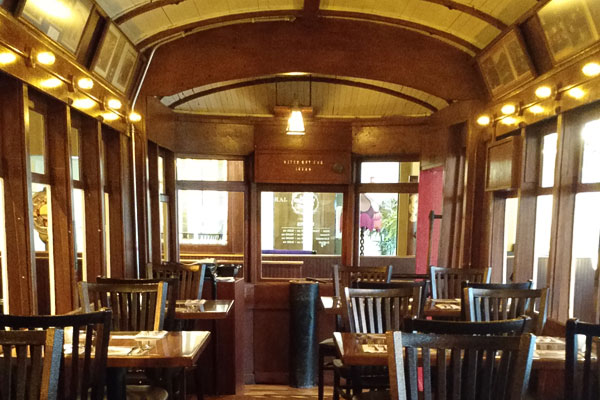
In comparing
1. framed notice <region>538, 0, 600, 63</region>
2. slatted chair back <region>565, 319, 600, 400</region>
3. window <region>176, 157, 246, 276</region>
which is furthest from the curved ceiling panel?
slatted chair back <region>565, 319, 600, 400</region>

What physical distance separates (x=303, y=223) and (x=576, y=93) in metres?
4.56

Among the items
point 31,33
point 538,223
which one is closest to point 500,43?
point 538,223

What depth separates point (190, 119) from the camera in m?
5.69

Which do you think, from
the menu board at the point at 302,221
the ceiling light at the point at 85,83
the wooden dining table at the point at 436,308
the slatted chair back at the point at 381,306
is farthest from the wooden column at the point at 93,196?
the menu board at the point at 302,221

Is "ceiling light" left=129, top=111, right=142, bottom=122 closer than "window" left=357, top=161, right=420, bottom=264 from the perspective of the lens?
Yes

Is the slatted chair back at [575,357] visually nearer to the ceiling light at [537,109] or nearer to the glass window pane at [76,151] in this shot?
the ceiling light at [537,109]

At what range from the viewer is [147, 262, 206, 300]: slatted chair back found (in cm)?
409

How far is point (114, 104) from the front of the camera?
3.95 m

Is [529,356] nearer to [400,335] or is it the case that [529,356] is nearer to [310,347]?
[400,335]

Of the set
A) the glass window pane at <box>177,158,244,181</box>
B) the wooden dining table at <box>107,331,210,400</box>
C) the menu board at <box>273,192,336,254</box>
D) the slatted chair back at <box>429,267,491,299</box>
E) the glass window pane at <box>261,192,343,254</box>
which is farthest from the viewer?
the menu board at <box>273,192,336,254</box>

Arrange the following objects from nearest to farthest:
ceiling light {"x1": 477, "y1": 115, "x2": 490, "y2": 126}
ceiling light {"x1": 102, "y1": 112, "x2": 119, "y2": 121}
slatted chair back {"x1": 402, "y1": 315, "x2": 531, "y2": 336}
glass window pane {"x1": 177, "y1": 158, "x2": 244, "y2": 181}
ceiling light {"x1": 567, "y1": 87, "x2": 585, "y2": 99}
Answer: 1. slatted chair back {"x1": 402, "y1": 315, "x2": 531, "y2": 336}
2. ceiling light {"x1": 567, "y1": 87, "x2": 585, "y2": 99}
3. ceiling light {"x1": 102, "y1": 112, "x2": 119, "y2": 121}
4. ceiling light {"x1": 477, "y1": 115, "x2": 490, "y2": 126}
5. glass window pane {"x1": 177, "y1": 158, "x2": 244, "y2": 181}

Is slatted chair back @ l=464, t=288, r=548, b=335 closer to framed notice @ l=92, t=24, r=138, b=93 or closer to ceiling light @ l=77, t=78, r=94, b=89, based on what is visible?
ceiling light @ l=77, t=78, r=94, b=89

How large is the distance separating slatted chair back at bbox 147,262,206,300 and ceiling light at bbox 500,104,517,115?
301 cm

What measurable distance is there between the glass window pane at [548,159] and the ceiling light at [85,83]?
3.59 meters
